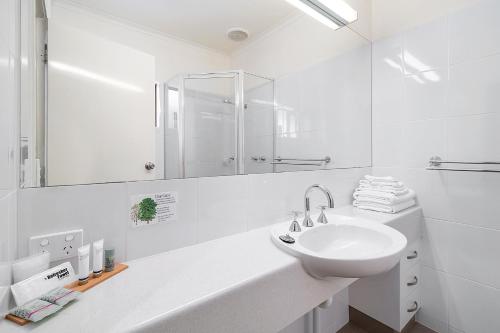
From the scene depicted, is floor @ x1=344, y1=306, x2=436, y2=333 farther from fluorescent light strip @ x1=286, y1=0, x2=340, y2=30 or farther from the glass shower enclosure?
fluorescent light strip @ x1=286, y1=0, x2=340, y2=30

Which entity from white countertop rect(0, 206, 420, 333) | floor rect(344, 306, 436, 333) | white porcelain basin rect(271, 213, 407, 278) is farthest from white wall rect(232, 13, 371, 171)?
floor rect(344, 306, 436, 333)

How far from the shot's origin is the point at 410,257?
1.34 metres

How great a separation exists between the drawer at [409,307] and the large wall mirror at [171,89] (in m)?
0.91

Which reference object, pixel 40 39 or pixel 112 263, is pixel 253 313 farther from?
pixel 40 39

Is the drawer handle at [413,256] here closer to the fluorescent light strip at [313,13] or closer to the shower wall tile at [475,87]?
the shower wall tile at [475,87]

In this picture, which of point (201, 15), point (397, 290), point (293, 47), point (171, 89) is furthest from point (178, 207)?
point (397, 290)

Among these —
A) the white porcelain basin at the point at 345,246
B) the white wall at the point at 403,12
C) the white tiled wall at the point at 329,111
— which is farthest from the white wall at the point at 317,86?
the white porcelain basin at the point at 345,246

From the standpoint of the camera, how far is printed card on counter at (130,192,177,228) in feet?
2.56

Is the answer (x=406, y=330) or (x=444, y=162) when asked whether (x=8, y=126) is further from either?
(x=406, y=330)

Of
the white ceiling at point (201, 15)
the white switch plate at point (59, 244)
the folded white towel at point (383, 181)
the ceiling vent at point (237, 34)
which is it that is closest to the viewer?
the white switch plate at point (59, 244)

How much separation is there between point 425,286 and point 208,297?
Answer: 154 centimetres

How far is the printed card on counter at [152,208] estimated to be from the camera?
30.7 inches

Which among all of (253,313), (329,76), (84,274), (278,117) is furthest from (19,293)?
(329,76)

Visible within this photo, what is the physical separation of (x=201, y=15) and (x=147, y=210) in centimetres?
79
